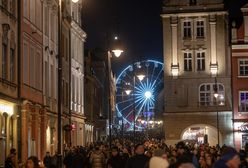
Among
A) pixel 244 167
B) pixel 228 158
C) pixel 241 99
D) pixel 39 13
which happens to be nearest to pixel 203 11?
pixel 241 99

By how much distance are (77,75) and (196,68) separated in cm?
1467

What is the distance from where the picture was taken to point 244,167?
59.8 ft

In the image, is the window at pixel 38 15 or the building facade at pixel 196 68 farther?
the building facade at pixel 196 68

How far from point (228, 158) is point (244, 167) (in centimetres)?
850

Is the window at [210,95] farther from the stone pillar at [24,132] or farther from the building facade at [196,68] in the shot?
the stone pillar at [24,132]

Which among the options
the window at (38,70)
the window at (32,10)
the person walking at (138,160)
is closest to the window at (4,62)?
the window at (32,10)

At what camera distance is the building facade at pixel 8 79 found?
3622cm

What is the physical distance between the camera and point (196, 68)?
78312 mm

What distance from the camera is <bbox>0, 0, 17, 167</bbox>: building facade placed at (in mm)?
36219

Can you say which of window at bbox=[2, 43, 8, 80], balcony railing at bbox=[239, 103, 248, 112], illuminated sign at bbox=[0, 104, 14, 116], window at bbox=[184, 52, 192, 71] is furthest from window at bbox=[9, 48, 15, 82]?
balcony railing at bbox=[239, 103, 248, 112]

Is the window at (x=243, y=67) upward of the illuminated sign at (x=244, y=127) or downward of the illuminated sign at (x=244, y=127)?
upward

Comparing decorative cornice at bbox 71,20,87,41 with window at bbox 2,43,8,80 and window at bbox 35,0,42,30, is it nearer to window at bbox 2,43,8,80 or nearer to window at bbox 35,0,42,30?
window at bbox 35,0,42,30

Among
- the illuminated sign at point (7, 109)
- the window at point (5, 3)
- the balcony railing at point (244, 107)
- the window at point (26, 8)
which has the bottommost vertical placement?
the illuminated sign at point (7, 109)

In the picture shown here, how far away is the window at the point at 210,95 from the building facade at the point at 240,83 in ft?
4.53
